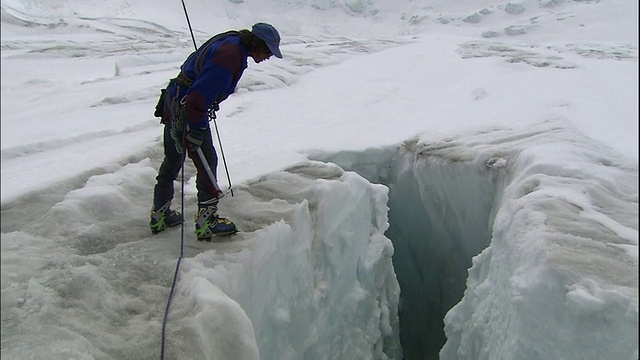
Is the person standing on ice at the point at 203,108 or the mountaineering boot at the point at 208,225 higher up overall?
the person standing on ice at the point at 203,108

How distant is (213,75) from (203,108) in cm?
16

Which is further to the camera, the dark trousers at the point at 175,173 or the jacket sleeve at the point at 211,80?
the dark trousers at the point at 175,173

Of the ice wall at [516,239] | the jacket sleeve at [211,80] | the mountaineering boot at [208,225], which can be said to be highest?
the jacket sleeve at [211,80]

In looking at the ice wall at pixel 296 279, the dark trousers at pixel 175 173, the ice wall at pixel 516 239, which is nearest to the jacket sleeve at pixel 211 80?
the dark trousers at pixel 175 173

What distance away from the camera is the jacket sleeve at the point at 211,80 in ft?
7.74

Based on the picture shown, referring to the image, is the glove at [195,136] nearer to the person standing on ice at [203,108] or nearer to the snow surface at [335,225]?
the person standing on ice at [203,108]

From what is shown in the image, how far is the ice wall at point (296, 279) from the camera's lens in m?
2.05

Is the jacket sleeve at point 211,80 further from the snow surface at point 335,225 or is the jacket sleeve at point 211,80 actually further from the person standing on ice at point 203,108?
the snow surface at point 335,225

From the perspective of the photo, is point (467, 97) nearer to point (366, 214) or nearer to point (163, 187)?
point (366, 214)

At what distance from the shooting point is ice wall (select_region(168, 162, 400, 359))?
2055 mm

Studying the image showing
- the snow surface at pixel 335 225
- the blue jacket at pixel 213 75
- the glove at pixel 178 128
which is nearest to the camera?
the snow surface at pixel 335 225

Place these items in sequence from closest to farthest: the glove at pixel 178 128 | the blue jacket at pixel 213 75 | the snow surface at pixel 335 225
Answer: the snow surface at pixel 335 225 → the blue jacket at pixel 213 75 → the glove at pixel 178 128

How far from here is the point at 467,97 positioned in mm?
6555

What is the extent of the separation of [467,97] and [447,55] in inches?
215
